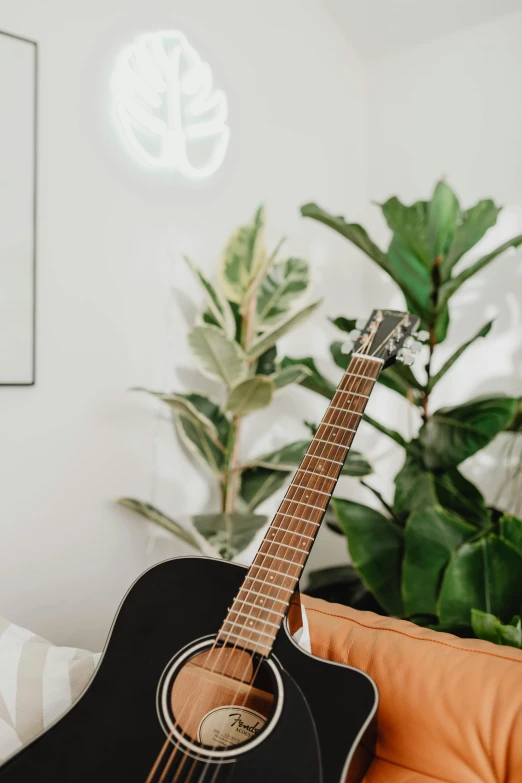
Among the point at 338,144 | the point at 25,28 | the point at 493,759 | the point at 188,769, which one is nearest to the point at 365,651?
the point at 493,759

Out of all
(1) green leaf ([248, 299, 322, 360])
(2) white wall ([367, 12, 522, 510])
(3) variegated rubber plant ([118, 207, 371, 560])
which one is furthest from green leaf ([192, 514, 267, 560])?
(2) white wall ([367, 12, 522, 510])

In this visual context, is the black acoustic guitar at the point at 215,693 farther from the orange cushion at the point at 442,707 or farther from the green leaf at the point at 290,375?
the green leaf at the point at 290,375

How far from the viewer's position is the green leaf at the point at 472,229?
4.91 ft

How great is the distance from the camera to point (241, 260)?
1.65 meters

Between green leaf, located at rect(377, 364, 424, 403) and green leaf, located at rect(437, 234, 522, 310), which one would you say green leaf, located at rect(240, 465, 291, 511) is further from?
green leaf, located at rect(437, 234, 522, 310)

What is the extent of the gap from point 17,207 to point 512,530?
1352 millimetres

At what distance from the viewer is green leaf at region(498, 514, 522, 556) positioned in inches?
50.8

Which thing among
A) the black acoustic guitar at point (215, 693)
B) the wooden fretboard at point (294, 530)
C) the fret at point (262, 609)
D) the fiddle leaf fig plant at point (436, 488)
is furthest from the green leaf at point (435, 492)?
the fret at point (262, 609)

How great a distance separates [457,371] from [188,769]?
172cm

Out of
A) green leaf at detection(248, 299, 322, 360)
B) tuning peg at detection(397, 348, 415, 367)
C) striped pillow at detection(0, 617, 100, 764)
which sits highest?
green leaf at detection(248, 299, 322, 360)

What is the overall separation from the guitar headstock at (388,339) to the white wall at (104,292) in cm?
79

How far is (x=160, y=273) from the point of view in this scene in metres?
1.78

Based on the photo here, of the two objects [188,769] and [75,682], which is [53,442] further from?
[188,769]

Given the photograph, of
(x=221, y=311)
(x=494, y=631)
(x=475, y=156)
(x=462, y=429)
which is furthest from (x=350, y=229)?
(x=494, y=631)
